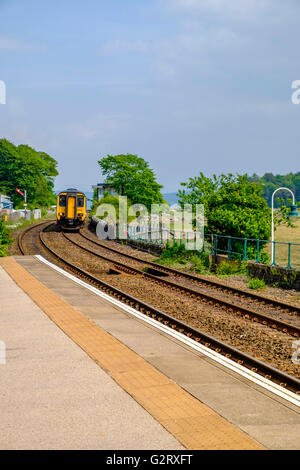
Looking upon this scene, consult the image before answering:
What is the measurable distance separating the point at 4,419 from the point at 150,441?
5.27 feet

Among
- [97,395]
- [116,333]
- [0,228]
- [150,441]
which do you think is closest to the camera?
[150,441]

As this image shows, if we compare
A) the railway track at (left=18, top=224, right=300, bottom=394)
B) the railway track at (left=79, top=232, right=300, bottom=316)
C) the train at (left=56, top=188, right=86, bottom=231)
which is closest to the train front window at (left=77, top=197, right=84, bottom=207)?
the train at (left=56, top=188, right=86, bottom=231)

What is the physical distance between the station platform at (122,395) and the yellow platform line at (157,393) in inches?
0.5

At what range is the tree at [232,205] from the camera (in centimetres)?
2136

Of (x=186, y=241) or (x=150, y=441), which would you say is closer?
(x=150, y=441)

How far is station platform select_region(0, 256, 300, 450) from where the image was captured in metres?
4.70

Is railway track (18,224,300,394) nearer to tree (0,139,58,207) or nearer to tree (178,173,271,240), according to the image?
tree (178,173,271,240)

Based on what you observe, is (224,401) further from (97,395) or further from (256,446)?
(97,395)

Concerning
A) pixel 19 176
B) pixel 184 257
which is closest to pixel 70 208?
pixel 184 257

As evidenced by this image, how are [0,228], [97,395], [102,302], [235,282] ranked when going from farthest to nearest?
[0,228]
[235,282]
[102,302]
[97,395]

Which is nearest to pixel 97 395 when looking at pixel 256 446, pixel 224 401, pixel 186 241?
pixel 224 401

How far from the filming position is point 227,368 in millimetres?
7199

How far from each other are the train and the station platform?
29470mm

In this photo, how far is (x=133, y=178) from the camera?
77.8 meters
